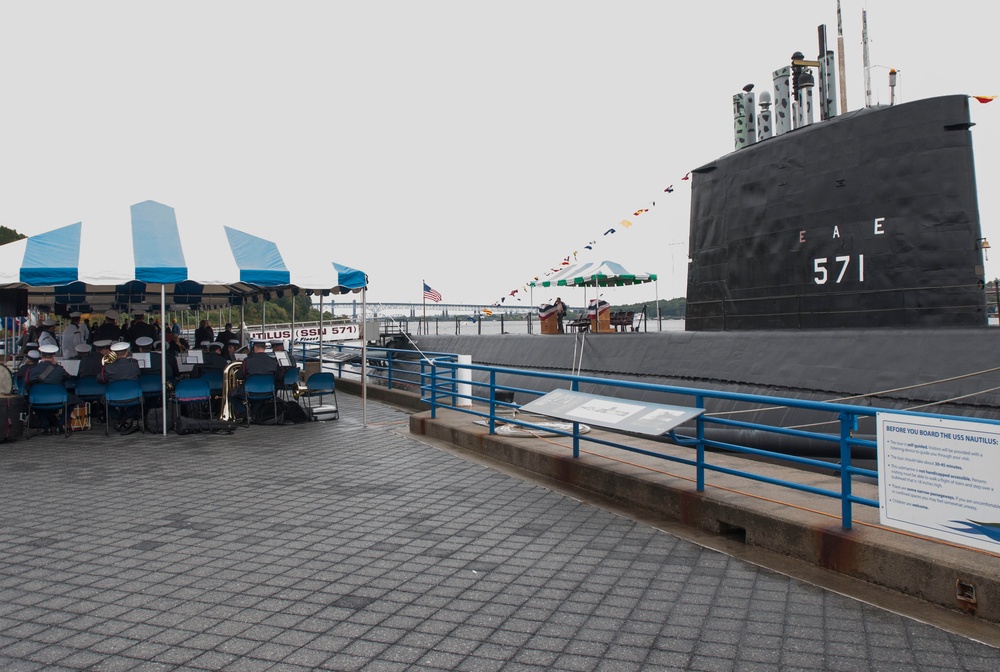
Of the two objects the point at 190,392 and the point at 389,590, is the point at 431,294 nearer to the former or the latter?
the point at 190,392

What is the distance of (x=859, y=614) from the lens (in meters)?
4.12

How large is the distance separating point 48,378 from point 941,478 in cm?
1115

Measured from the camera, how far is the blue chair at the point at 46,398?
1049 cm

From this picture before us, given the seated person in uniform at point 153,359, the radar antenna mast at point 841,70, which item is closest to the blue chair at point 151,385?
the seated person in uniform at point 153,359

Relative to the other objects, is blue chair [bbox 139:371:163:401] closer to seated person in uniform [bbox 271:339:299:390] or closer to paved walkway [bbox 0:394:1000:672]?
seated person in uniform [bbox 271:339:299:390]

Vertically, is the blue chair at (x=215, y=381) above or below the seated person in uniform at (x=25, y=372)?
below

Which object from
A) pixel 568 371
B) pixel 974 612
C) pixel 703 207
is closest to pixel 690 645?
pixel 974 612

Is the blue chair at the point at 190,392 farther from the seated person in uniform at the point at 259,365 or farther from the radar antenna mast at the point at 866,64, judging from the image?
the radar antenna mast at the point at 866,64

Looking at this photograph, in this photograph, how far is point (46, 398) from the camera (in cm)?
1056

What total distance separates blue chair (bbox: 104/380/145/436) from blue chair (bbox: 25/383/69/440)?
56cm

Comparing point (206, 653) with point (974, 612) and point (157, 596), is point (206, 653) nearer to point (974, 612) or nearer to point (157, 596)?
point (157, 596)

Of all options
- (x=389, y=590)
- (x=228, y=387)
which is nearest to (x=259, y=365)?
(x=228, y=387)

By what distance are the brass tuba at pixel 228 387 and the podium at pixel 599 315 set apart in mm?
9401

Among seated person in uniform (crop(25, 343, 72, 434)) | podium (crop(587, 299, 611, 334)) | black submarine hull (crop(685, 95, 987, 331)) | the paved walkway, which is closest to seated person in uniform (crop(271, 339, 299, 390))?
seated person in uniform (crop(25, 343, 72, 434))
